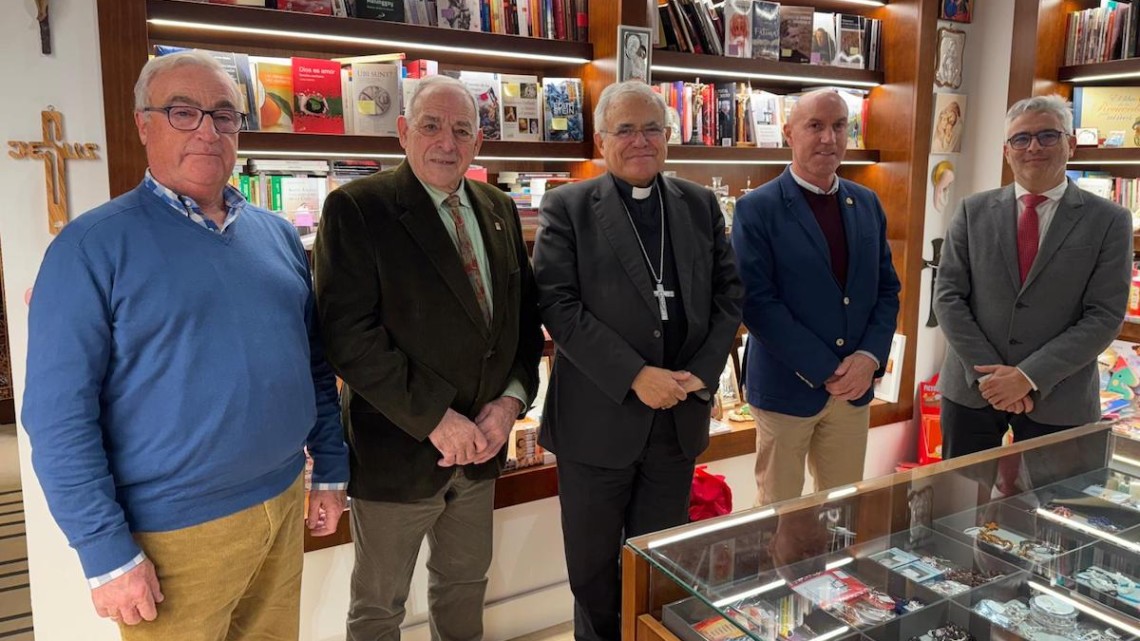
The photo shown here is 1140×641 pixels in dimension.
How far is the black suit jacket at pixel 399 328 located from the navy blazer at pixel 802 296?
2.79ft

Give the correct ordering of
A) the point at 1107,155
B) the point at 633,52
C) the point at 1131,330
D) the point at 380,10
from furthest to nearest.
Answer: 1. the point at 1107,155
2. the point at 1131,330
3. the point at 633,52
4. the point at 380,10

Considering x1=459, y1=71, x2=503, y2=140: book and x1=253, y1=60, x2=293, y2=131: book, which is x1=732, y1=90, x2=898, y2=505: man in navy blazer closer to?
x1=459, y1=71, x2=503, y2=140: book

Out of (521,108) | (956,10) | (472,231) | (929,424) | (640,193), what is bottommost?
(929,424)

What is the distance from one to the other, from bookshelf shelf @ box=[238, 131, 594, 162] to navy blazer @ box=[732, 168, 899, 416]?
97 centimetres

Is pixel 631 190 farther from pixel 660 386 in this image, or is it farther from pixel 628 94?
pixel 660 386

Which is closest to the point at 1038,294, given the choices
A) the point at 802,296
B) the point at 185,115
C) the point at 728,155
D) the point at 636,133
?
the point at 802,296

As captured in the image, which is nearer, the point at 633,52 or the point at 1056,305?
the point at 1056,305

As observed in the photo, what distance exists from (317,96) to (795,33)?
234 cm

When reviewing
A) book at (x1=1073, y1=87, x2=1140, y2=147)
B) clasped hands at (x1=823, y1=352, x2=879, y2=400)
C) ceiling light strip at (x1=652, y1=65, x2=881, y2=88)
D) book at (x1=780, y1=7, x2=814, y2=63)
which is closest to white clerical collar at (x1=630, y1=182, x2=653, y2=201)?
clasped hands at (x1=823, y1=352, x2=879, y2=400)

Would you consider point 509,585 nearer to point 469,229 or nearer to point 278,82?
point 469,229

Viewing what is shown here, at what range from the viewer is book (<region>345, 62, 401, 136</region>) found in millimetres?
2850

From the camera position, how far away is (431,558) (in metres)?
2.21

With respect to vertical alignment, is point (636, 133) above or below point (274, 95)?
below

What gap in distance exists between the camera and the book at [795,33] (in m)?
3.81
